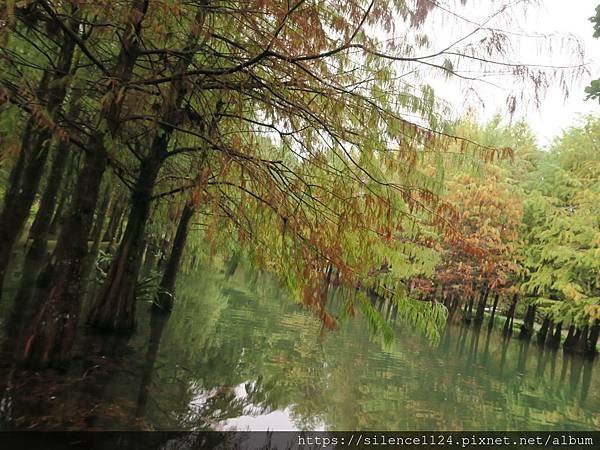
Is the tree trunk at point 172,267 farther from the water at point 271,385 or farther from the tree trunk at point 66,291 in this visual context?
the tree trunk at point 66,291

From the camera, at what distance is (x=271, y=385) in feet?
24.7

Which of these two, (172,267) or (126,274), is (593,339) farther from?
(126,274)

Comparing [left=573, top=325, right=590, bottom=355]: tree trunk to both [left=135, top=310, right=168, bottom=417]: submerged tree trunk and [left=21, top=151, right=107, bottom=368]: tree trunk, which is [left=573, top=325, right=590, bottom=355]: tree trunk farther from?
[left=21, top=151, right=107, bottom=368]: tree trunk

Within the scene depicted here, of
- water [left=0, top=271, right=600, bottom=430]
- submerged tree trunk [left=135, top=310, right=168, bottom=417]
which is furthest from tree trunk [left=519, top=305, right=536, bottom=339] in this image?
submerged tree trunk [left=135, top=310, right=168, bottom=417]

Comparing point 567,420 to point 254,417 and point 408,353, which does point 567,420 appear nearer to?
point 408,353

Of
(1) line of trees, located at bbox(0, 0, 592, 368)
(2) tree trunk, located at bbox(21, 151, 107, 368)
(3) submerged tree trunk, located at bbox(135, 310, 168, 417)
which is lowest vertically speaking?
(3) submerged tree trunk, located at bbox(135, 310, 168, 417)

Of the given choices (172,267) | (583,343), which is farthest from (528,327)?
(172,267)

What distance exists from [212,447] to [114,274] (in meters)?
4.65

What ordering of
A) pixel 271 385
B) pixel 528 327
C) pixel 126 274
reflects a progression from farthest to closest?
pixel 528 327, pixel 126 274, pixel 271 385

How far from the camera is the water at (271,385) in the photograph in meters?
5.22

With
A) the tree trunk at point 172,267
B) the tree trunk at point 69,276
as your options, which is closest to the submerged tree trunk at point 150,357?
the tree trunk at point 172,267

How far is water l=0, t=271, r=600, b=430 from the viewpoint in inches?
206

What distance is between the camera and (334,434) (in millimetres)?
5984

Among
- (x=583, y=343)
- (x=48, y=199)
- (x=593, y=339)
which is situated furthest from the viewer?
(x=583, y=343)
